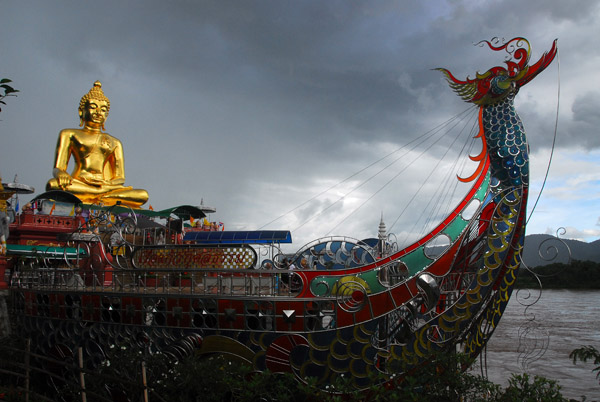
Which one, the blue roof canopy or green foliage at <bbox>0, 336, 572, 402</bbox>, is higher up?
the blue roof canopy

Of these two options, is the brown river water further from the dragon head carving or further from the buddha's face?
the buddha's face

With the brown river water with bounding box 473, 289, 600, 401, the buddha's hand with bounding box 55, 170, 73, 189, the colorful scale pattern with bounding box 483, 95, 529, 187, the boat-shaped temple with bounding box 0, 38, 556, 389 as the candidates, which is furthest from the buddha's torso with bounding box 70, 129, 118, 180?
the colorful scale pattern with bounding box 483, 95, 529, 187

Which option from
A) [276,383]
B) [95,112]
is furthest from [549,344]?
[95,112]

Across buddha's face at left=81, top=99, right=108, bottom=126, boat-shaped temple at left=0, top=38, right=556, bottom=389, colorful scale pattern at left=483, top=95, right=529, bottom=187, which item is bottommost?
boat-shaped temple at left=0, top=38, right=556, bottom=389

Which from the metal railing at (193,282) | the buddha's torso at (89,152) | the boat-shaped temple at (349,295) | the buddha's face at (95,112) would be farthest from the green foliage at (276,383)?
the buddha's face at (95,112)

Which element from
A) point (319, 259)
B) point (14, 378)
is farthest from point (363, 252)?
point (14, 378)

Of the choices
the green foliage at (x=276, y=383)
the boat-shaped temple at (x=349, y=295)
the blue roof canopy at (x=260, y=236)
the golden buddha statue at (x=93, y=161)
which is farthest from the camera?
the golden buddha statue at (x=93, y=161)

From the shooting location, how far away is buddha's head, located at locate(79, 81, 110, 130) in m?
22.4

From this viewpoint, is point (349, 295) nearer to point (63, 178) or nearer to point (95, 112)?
point (63, 178)

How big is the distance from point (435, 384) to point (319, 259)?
10.8 ft

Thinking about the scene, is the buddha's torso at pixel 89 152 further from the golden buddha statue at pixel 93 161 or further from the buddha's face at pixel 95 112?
the buddha's face at pixel 95 112

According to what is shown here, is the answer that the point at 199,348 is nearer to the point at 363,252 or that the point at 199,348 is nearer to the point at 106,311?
the point at 106,311

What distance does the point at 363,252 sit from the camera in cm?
924

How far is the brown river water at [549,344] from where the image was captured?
1269 centimetres
